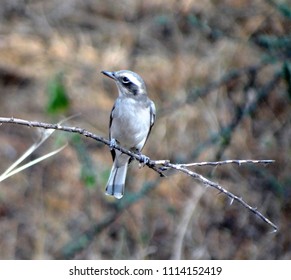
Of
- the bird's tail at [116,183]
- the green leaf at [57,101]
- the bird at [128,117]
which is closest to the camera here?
the bird's tail at [116,183]

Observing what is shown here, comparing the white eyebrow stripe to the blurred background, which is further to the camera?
the blurred background

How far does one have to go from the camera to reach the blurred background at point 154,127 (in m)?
7.66

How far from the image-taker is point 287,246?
24.9ft

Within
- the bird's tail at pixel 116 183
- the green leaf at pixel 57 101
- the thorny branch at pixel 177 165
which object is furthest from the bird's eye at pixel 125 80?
the thorny branch at pixel 177 165

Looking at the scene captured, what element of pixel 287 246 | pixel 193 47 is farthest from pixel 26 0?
pixel 287 246

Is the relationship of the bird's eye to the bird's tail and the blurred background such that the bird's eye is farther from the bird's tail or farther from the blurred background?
the blurred background

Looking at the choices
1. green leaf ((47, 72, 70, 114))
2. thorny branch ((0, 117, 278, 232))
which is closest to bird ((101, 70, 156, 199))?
green leaf ((47, 72, 70, 114))

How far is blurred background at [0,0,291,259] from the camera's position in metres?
7.66

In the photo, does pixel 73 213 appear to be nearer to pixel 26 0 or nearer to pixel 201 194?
pixel 201 194

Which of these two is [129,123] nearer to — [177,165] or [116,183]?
[116,183]

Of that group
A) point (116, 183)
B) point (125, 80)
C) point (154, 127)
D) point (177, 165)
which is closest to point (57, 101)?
point (125, 80)

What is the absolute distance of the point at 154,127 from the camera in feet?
28.8

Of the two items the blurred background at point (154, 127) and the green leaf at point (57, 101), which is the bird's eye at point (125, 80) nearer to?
the blurred background at point (154, 127)

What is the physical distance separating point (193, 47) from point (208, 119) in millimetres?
1505
